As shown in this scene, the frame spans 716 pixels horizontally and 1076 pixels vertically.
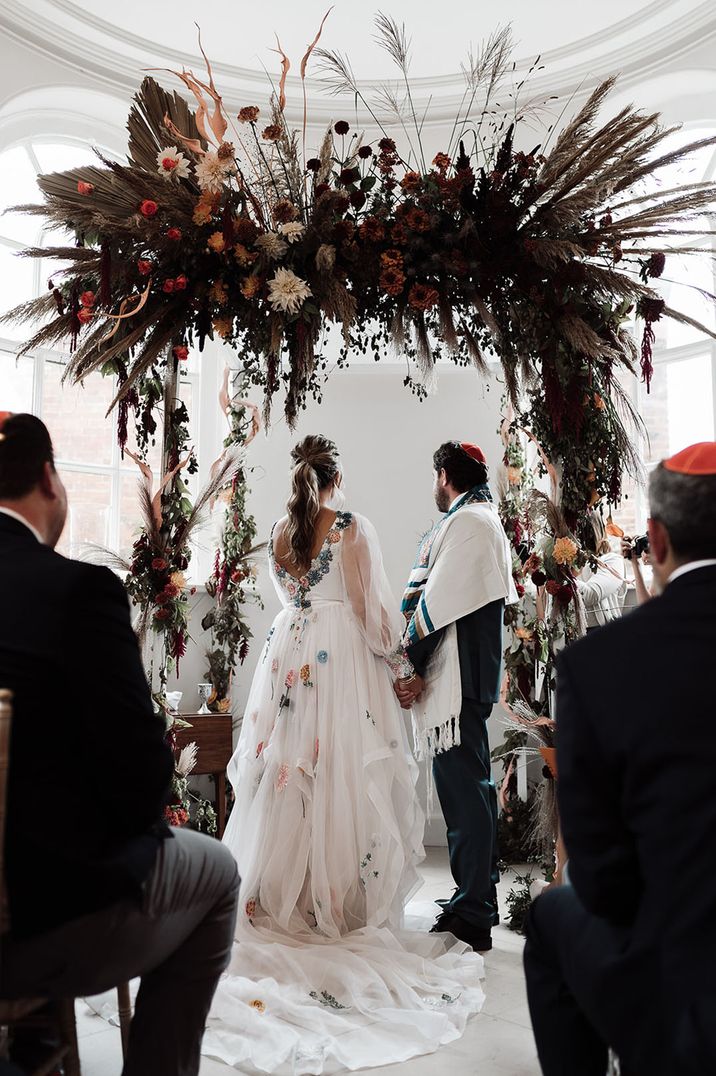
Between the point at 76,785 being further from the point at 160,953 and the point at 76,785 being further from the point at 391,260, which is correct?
the point at 391,260

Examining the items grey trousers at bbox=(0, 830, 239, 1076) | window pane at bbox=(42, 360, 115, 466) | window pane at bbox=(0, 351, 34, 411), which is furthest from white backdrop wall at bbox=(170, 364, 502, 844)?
grey trousers at bbox=(0, 830, 239, 1076)

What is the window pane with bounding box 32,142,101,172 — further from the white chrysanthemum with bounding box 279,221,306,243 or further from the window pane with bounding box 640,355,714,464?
the window pane with bounding box 640,355,714,464

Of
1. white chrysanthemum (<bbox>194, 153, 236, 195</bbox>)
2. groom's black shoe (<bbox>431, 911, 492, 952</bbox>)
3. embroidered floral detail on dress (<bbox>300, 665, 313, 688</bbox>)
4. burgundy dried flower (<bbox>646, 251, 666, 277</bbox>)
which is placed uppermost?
white chrysanthemum (<bbox>194, 153, 236, 195</bbox>)

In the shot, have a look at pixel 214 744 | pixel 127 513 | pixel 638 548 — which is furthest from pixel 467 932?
pixel 127 513

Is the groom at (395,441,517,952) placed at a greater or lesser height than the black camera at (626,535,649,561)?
lesser

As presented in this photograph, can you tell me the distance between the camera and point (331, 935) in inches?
130

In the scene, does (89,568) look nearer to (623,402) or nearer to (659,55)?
(623,402)

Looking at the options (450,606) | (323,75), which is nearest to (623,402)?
(450,606)

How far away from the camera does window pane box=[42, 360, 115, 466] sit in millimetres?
5664

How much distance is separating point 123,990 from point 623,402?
8.47ft

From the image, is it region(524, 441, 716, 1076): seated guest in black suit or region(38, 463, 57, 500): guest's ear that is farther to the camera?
region(38, 463, 57, 500): guest's ear

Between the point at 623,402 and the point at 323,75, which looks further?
the point at 323,75

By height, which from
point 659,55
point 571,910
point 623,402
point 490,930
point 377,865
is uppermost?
point 659,55

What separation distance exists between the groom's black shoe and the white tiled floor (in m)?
0.24
